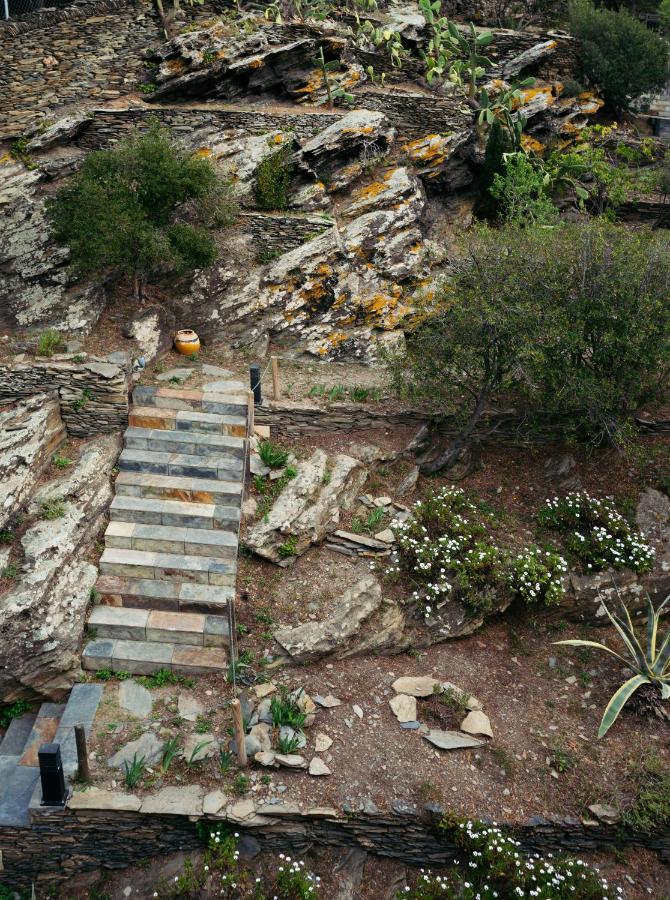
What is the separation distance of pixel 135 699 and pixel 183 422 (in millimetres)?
4252

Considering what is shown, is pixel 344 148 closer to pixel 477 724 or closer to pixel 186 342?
pixel 186 342

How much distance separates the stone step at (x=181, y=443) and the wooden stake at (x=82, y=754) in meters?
4.48

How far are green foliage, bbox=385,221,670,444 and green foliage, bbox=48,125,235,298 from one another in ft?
14.7

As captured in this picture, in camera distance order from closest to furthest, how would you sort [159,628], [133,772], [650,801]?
[133,772], [650,801], [159,628]

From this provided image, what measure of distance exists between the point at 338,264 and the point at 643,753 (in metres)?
9.44

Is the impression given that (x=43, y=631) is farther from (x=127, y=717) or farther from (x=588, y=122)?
(x=588, y=122)

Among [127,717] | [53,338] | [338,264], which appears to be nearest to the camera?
[127,717]

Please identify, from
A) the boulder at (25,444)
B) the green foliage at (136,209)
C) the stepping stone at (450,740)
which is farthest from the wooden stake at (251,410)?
the stepping stone at (450,740)

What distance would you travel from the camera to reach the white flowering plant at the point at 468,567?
357 inches

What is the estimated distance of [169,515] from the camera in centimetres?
934

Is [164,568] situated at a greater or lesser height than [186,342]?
lesser

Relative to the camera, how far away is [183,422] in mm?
10266

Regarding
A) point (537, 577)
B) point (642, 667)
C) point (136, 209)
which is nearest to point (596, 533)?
point (537, 577)

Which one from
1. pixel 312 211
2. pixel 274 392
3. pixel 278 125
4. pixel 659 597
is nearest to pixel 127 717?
pixel 274 392
